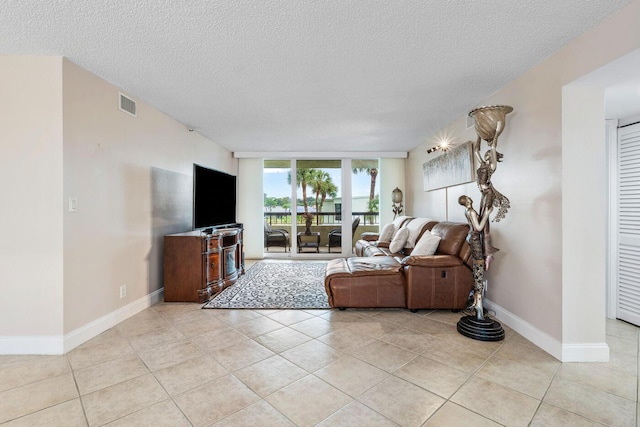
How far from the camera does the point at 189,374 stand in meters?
2.01

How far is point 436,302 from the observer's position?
122 inches

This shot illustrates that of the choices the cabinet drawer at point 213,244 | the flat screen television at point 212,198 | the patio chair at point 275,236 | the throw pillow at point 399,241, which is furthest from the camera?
the patio chair at point 275,236

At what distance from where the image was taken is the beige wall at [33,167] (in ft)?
7.59

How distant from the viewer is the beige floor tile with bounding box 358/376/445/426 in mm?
1592

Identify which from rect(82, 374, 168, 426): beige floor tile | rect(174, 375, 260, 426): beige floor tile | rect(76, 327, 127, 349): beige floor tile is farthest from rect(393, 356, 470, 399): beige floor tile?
rect(76, 327, 127, 349): beige floor tile

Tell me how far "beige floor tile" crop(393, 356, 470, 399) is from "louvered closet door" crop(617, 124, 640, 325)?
2.17 m

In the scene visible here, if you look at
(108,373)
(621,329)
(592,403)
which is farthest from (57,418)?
(621,329)

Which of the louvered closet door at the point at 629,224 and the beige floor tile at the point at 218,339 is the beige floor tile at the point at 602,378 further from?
the beige floor tile at the point at 218,339

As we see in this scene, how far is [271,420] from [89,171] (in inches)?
97.4

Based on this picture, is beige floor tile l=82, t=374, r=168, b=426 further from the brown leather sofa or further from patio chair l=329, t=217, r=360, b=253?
patio chair l=329, t=217, r=360, b=253

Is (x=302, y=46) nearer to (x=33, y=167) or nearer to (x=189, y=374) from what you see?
(x=33, y=167)

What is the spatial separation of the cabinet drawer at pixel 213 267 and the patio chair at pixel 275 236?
280 centimetres

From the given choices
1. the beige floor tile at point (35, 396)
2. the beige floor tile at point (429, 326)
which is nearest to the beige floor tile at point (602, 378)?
the beige floor tile at point (429, 326)

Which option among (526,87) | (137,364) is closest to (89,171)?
(137,364)
